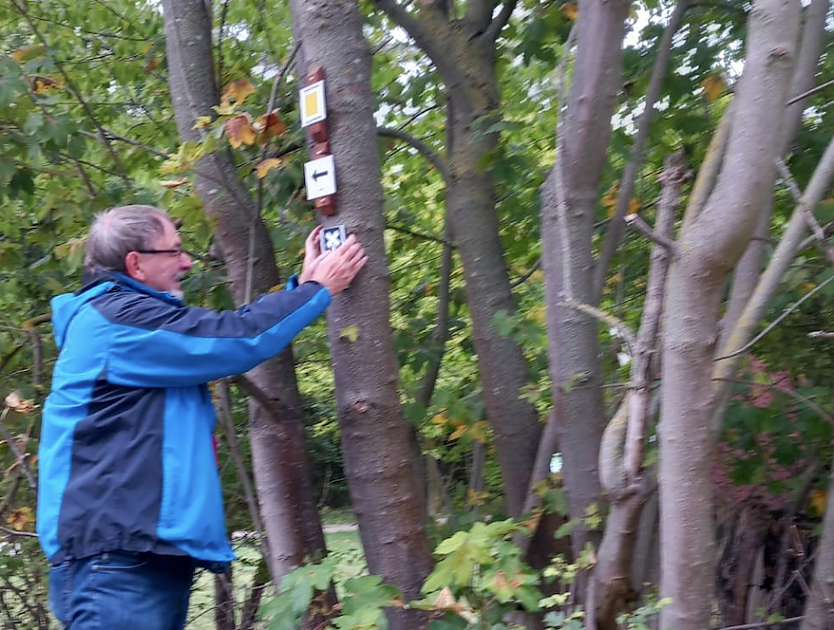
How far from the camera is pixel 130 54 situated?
5.77m

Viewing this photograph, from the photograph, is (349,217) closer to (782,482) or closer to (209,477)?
(209,477)

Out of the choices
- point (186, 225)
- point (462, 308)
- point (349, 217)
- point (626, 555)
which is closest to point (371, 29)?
point (462, 308)

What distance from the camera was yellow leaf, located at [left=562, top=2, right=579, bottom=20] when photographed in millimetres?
4182

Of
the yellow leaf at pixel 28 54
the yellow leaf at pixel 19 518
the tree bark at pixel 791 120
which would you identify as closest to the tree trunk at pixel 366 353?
the tree bark at pixel 791 120

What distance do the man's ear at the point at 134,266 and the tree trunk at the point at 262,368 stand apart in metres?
0.79

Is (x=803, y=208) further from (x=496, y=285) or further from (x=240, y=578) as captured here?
(x=240, y=578)

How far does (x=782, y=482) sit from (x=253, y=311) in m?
2.71

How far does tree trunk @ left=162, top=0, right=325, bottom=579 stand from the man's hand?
631mm

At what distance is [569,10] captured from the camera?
4.21 m

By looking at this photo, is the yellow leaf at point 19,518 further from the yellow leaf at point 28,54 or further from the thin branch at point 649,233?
the thin branch at point 649,233

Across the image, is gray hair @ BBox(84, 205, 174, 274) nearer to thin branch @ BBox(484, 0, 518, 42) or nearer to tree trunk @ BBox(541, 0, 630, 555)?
tree trunk @ BBox(541, 0, 630, 555)

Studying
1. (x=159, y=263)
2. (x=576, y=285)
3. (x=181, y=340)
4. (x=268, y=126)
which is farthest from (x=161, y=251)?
(x=576, y=285)

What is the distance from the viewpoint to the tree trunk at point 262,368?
3449mm

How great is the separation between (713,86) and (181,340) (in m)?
2.98
